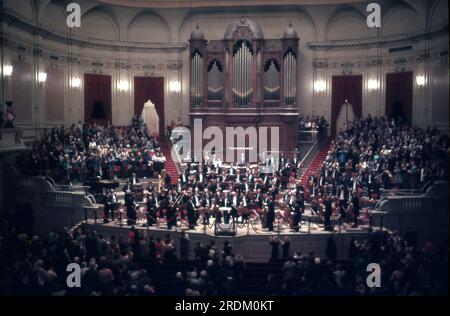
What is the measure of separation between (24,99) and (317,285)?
16675 mm

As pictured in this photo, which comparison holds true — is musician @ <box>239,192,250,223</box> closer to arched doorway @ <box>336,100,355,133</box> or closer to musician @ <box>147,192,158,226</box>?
musician @ <box>147,192,158,226</box>

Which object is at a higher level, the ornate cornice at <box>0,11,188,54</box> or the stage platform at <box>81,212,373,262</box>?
the ornate cornice at <box>0,11,188,54</box>

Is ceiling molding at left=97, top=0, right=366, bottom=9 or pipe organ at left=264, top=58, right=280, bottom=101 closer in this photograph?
pipe organ at left=264, top=58, right=280, bottom=101

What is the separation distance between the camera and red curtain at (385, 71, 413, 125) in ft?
94.3

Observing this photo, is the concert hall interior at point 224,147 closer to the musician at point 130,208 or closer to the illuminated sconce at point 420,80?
the illuminated sconce at point 420,80

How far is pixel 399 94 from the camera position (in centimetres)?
2945

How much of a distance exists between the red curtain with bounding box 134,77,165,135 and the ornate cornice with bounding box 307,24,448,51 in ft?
29.0

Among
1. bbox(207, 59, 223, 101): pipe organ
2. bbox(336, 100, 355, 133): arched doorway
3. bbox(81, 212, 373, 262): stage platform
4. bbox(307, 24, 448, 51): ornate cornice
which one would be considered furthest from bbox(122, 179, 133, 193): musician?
bbox(307, 24, 448, 51): ornate cornice

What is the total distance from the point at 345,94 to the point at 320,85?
1.47m

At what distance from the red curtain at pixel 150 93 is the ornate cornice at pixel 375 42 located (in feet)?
29.0

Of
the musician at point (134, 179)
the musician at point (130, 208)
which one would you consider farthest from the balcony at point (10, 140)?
the musician at point (130, 208)

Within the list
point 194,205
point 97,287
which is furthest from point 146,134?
point 97,287

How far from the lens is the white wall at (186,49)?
1080 inches

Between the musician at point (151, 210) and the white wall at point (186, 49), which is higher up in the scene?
the white wall at point (186, 49)
